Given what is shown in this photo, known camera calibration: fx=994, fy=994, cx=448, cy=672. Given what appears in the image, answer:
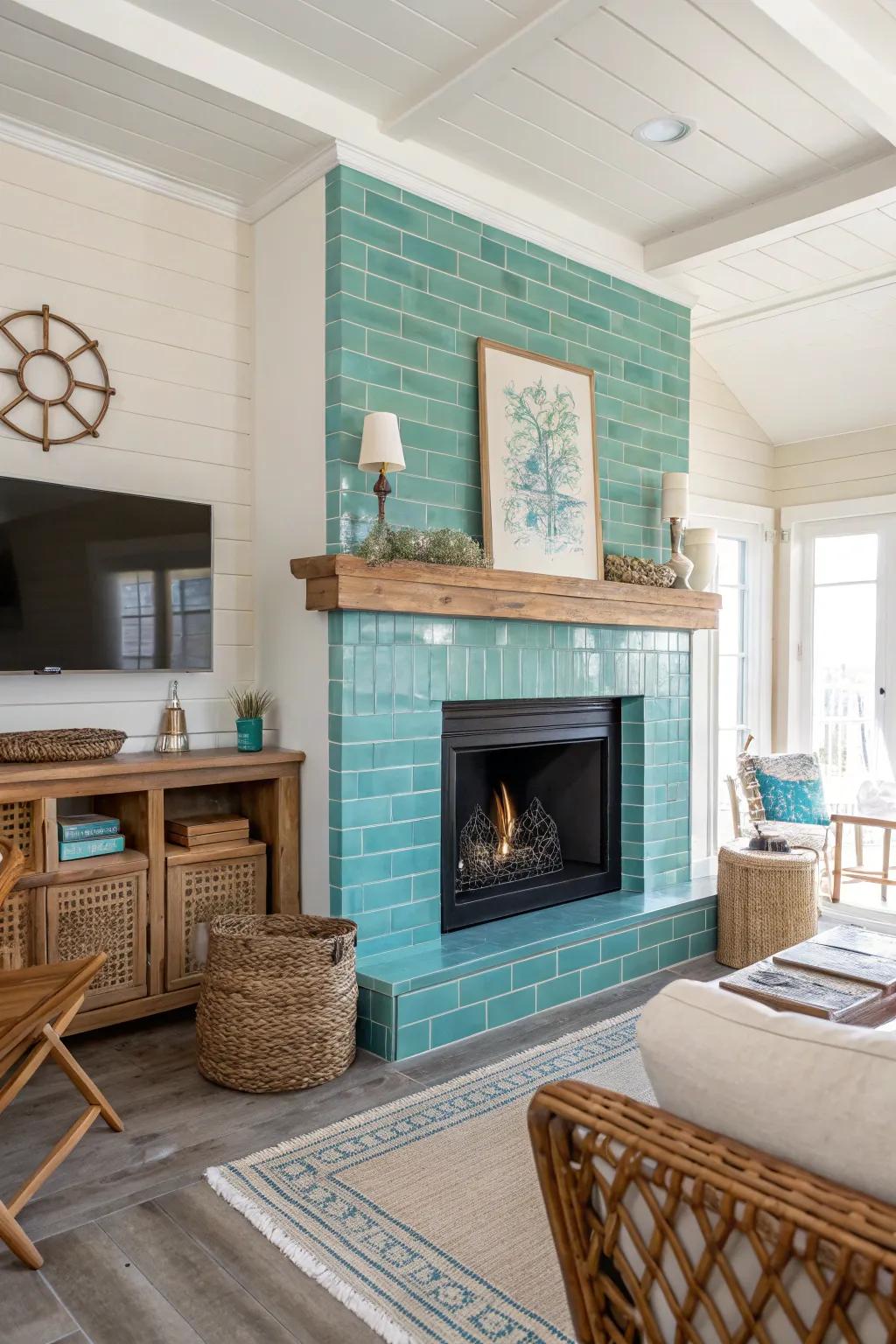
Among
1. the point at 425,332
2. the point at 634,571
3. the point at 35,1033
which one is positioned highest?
the point at 425,332

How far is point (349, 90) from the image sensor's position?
10.4 ft

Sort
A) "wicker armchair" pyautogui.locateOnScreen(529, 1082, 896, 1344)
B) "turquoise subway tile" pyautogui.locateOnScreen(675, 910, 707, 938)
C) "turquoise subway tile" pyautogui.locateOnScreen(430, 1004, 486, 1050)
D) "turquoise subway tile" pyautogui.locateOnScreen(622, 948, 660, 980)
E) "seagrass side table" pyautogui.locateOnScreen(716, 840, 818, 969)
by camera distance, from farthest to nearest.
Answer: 1. "turquoise subway tile" pyautogui.locateOnScreen(675, 910, 707, 938)
2. "seagrass side table" pyautogui.locateOnScreen(716, 840, 818, 969)
3. "turquoise subway tile" pyautogui.locateOnScreen(622, 948, 660, 980)
4. "turquoise subway tile" pyautogui.locateOnScreen(430, 1004, 486, 1050)
5. "wicker armchair" pyautogui.locateOnScreen(529, 1082, 896, 1344)

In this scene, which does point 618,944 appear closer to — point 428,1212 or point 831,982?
point 831,982

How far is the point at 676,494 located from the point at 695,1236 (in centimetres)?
359

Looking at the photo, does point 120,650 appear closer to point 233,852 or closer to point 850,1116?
point 233,852

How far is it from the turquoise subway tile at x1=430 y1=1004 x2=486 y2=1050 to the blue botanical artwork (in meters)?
1.68

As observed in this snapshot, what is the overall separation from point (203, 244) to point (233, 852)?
218 cm

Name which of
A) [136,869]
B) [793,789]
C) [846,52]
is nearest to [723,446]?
[793,789]

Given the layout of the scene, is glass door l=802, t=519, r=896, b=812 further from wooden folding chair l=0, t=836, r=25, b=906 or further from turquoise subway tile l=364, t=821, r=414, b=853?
wooden folding chair l=0, t=836, r=25, b=906

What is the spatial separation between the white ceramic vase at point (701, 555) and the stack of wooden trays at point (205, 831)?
236 centimetres

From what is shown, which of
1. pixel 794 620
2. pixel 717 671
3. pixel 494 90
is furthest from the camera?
pixel 794 620

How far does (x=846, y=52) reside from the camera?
9.66 ft

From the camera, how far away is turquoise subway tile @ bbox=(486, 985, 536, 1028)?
3283mm

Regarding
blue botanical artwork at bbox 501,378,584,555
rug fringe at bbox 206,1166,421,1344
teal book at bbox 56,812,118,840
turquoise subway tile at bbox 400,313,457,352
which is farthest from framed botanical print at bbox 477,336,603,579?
rug fringe at bbox 206,1166,421,1344
